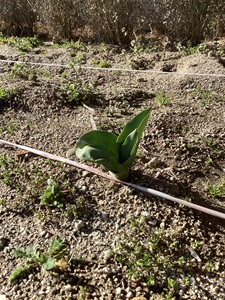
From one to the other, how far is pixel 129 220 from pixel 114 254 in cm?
24

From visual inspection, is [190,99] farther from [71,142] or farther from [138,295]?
[138,295]

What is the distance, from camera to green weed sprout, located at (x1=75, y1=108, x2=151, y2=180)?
219 centimetres

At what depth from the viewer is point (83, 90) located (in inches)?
138

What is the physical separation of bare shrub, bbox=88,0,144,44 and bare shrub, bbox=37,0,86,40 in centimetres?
31

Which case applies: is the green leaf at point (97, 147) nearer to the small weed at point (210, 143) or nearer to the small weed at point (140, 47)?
the small weed at point (210, 143)

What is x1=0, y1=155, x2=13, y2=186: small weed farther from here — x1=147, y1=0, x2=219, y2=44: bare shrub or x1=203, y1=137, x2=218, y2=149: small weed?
x1=147, y1=0, x2=219, y2=44: bare shrub

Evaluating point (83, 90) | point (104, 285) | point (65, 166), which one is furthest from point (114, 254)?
point (83, 90)

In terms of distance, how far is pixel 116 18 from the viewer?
197 inches

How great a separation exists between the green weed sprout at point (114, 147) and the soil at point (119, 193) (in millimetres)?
185

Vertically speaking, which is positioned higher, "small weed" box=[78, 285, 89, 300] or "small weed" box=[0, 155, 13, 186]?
"small weed" box=[0, 155, 13, 186]

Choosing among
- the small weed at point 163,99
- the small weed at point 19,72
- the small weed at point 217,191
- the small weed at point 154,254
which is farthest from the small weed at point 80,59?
the small weed at point 154,254

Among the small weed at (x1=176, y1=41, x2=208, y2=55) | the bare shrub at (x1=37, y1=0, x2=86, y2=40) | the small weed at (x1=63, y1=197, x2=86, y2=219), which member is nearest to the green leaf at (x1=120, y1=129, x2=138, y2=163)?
the small weed at (x1=63, y1=197, x2=86, y2=219)

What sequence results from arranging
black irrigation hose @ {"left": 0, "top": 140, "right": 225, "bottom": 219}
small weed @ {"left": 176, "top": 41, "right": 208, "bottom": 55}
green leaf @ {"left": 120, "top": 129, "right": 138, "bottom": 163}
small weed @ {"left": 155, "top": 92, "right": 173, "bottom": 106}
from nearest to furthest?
black irrigation hose @ {"left": 0, "top": 140, "right": 225, "bottom": 219}, green leaf @ {"left": 120, "top": 129, "right": 138, "bottom": 163}, small weed @ {"left": 155, "top": 92, "right": 173, "bottom": 106}, small weed @ {"left": 176, "top": 41, "right": 208, "bottom": 55}

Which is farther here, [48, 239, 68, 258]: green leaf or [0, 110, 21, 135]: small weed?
[0, 110, 21, 135]: small weed
